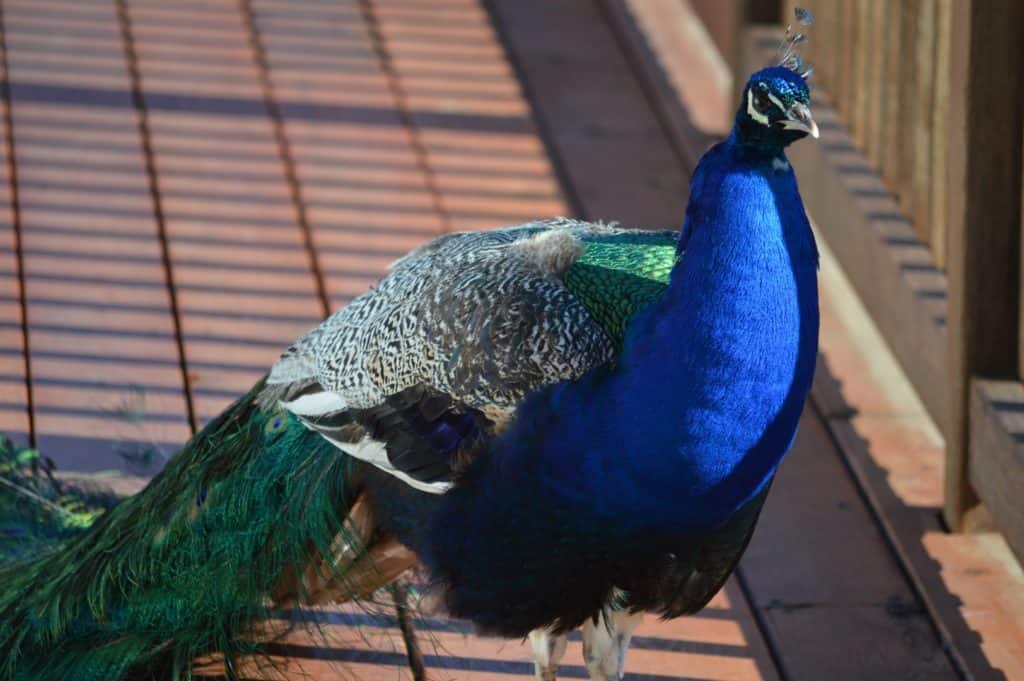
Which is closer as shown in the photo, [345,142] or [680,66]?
[345,142]

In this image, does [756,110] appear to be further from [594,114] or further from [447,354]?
[594,114]

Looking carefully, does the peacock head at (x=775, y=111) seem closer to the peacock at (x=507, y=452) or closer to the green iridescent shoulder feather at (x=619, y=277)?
the peacock at (x=507, y=452)

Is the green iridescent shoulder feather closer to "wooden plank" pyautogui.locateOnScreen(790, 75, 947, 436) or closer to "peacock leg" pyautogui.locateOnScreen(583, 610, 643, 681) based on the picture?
"peacock leg" pyautogui.locateOnScreen(583, 610, 643, 681)

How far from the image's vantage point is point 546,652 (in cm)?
263

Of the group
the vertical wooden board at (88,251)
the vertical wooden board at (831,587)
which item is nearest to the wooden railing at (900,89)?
the vertical wooden board at (831,587)

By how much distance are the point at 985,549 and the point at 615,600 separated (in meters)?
1.02

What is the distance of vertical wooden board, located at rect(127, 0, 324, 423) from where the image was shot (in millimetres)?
3686

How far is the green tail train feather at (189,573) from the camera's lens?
2.59m

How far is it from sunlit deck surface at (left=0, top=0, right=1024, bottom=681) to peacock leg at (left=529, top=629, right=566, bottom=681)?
181 millimetres

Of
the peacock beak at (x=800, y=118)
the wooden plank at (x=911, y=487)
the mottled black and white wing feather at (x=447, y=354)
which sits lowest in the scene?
the wooden plank at (x=911, y=487)

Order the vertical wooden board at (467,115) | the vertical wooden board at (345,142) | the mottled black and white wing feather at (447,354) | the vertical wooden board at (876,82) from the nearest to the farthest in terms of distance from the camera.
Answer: the mottled black and white wing feather at (447,354), the vertical wooden board at (876,82), the vertical wooden board at (345,142), the vertical wooden board at (467,115)

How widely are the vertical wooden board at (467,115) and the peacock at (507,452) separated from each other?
159cm

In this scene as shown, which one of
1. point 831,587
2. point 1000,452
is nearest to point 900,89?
point 1000,452

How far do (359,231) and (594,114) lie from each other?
0.99 metres
